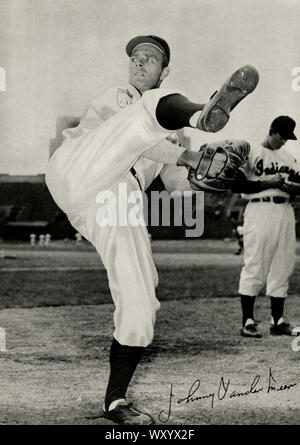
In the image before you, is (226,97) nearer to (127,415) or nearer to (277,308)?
(127,415)

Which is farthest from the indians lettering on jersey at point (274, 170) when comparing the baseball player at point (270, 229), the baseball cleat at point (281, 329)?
the baseball cleat at point (281, 329)

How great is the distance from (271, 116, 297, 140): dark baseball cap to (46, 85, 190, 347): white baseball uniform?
3.91ft

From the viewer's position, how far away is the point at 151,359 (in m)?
3.05

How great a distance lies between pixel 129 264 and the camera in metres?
2.27

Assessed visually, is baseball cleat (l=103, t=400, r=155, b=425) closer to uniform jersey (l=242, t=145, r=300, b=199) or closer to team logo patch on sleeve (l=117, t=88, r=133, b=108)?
team logo patch on sleeve (l=117, t=88, r=133, b=108)

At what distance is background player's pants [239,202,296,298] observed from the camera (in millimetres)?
3781

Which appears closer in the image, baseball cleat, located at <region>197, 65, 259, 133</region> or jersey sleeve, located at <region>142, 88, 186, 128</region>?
baseball cleat, located at <region>197, 65, 259, 133</region>

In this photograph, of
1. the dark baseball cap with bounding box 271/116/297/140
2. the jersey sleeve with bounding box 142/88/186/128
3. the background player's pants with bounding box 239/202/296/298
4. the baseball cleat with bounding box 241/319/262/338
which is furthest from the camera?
the background player's pants with bounding box 239/202/296/298

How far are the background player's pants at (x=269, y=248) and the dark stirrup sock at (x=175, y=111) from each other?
1867 millimetres
